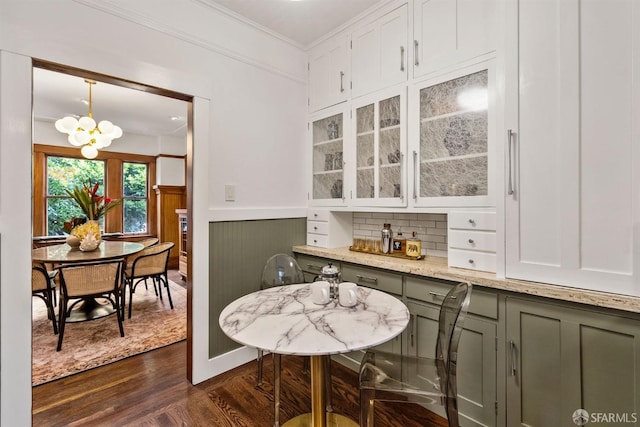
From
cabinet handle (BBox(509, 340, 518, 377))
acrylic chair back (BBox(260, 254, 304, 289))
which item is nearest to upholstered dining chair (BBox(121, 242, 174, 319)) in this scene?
acrylic chair back (BBox(260, 254, 304, 289))

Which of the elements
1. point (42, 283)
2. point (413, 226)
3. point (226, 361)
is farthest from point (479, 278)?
point (42, 283)

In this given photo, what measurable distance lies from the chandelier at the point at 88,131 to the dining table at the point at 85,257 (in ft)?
4.11

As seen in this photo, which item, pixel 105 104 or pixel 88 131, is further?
pixel 105 104

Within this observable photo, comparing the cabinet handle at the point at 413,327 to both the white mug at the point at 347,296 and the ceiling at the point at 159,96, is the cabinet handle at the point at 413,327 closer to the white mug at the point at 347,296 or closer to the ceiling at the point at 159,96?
the white mug at the point at 347,296

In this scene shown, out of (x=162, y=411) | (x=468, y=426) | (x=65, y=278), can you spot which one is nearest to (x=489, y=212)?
(x=468, y=426)

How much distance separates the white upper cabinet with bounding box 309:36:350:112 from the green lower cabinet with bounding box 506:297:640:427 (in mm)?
1998

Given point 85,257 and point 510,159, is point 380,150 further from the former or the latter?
point 85,257

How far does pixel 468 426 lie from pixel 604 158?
155cm

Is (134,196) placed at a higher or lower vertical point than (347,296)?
higher

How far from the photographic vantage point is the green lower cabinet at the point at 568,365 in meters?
1.25

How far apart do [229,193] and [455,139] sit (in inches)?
65.5

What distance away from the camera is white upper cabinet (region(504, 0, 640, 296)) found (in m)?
1.25

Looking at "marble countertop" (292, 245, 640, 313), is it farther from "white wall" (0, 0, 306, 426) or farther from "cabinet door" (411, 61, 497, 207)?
"white wall" (0, 0, 306, 426)

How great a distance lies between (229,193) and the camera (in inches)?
93.4
